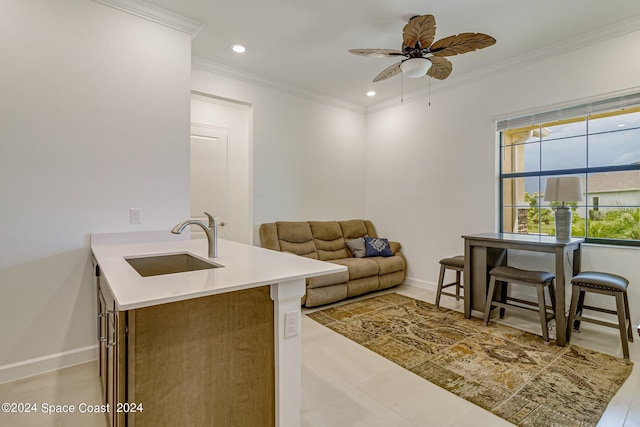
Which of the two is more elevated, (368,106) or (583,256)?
(368,106)

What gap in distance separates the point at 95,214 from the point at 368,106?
421cm

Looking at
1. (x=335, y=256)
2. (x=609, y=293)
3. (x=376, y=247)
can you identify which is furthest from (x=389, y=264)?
(x=609, y=293)

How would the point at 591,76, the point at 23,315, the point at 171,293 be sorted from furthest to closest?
the point at 591,76
the point at 23,315
the point at 171,293

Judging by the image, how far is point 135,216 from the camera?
2.63 metres

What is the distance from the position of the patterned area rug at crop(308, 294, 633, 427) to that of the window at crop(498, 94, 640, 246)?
1.32 metres

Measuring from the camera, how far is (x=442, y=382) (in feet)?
7.17

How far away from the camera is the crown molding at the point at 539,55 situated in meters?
2.92

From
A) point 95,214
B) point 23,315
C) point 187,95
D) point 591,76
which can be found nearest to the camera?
point 23,315

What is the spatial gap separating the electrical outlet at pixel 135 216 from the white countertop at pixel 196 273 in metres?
0.29

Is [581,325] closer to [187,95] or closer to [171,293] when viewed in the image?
[171,293]

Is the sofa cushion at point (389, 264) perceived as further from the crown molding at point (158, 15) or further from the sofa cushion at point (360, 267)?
the crown molding at point (158, 15)

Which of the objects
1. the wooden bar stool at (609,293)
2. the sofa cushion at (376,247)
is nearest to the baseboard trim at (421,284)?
the sofa cushion at (376,247)

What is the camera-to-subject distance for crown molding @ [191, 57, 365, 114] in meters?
3.69

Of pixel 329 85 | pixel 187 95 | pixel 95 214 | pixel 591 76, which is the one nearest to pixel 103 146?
pixel 95 214
